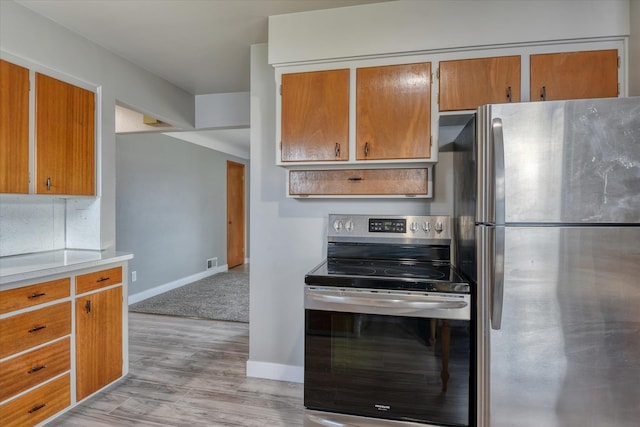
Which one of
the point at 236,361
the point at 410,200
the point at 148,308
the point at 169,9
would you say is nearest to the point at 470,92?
the point at 410,200

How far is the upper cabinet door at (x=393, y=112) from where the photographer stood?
2.06m

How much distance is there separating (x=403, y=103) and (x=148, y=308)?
3750 mm

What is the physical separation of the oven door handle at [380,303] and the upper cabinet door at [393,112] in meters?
0.84

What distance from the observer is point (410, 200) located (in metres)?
2.35

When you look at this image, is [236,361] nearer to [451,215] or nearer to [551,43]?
[451,215]

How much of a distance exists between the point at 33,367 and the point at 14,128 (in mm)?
1327

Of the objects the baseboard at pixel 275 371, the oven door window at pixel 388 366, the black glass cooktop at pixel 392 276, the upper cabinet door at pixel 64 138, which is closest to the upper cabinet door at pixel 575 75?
the black glass cooktop at pixel 392 276

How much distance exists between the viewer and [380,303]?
1641 millimetres

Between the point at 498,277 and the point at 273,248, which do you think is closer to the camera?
the point at 498,277

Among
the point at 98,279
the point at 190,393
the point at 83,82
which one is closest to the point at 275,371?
the point at 190,393

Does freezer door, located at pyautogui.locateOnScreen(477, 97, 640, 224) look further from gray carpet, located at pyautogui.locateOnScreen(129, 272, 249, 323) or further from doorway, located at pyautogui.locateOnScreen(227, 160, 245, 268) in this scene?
doorway, located at pyautogui.locateOnScreen(227, 160, 245, 268)

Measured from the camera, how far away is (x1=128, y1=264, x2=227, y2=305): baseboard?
14.8 feet

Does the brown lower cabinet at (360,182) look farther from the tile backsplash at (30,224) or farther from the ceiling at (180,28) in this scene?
the tile backsplash at (30,224)

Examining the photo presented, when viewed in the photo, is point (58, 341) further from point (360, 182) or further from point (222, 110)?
point (222, 110)
